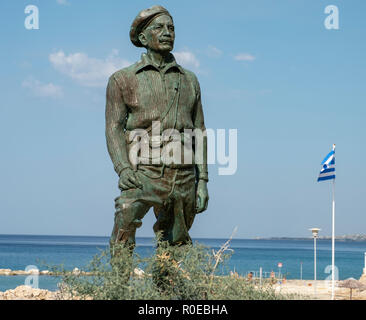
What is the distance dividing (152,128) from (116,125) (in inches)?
17.0

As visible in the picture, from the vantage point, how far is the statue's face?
27.1 feet

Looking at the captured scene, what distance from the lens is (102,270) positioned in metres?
7.53

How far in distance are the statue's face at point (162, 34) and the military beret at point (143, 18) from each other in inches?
2.5

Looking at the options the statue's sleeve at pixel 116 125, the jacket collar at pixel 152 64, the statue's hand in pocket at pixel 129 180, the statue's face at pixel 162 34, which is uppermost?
the statue's face at pixel 162 34

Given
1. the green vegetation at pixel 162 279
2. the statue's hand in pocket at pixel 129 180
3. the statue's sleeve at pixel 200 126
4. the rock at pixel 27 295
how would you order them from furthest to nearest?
the rock at pixel 27 295
the statue's sleeve at pixel 200 126
the statue's hand in pocket at pixel 129 180
the green vegetation at pixel 162 279

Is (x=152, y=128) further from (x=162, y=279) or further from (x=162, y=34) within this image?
(x=162, y=279)

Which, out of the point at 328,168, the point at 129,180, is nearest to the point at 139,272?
the point at 129,180

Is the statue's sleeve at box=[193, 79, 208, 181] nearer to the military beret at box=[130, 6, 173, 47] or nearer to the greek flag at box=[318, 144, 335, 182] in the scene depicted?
the military beret at box=[130, 6, 173, 47]

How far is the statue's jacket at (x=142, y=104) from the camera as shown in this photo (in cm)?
816

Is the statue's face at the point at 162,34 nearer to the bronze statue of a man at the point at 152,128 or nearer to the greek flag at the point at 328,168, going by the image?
the bronze statue of a man at the point at 152,128

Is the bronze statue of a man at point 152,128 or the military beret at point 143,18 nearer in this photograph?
the bronze statue of a man at point 152,128

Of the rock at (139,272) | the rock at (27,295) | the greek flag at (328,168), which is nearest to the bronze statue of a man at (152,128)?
the rock at (139,272)
